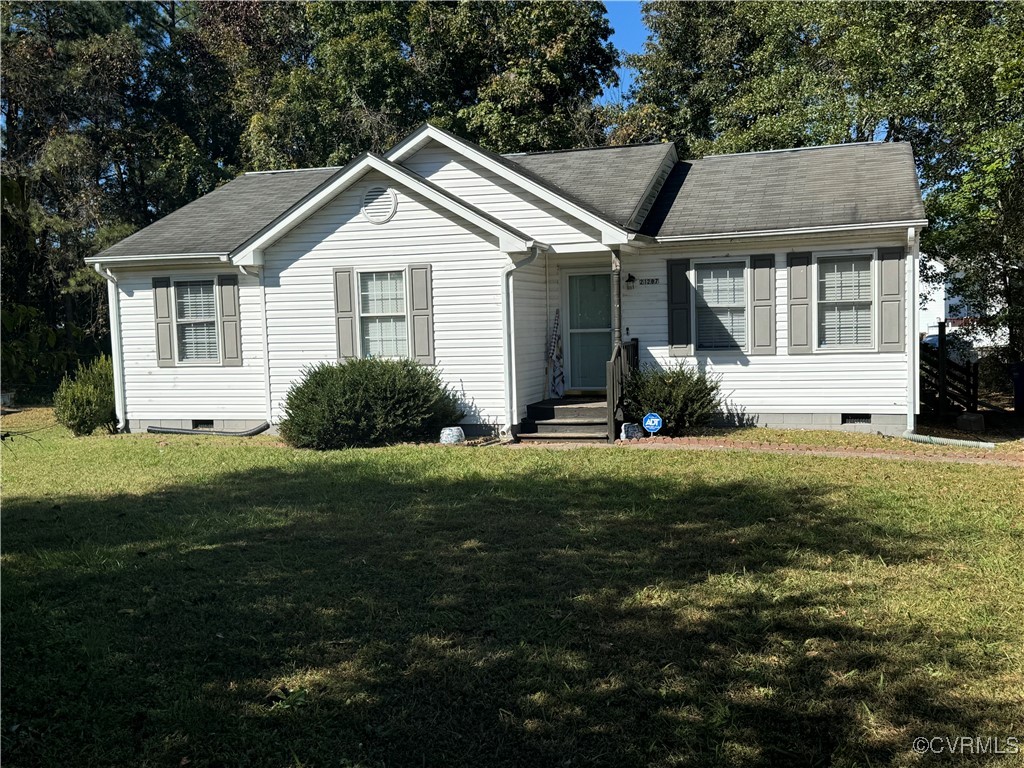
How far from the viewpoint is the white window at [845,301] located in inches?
498

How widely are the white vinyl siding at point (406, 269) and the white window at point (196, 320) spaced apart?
1.53 meters

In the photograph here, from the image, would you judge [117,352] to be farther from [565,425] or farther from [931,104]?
[931,104]

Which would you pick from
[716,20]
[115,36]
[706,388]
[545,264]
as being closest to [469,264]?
[545,264]

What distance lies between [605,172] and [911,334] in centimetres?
587

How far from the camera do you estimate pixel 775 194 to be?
1396 centimetres

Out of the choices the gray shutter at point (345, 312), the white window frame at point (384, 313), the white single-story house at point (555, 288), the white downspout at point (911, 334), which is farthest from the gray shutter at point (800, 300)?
the gray shutter at point (345, 312)

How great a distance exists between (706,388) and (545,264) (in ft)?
10.8

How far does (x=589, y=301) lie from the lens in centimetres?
1437

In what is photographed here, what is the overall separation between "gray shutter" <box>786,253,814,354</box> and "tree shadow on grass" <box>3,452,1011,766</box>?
17.7 feet

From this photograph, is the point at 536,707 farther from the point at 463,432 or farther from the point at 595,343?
the point at 595,343

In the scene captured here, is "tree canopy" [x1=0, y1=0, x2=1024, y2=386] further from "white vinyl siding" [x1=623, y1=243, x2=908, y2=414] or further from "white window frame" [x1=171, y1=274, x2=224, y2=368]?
"white window frame" [x1=171, y1=274, x2=224, y2=368]

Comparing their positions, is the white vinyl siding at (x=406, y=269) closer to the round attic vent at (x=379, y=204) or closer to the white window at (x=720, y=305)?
the round attic vent at (x=379, y=204)

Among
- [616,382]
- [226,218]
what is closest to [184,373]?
[226,218]

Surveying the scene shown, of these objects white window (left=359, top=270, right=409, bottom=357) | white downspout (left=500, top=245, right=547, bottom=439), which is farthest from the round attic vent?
white downspout (left=500, top=245, right=547, bottom=439)
